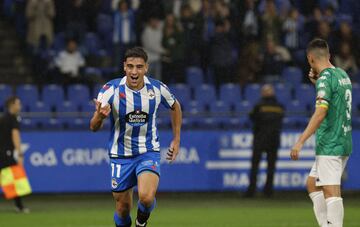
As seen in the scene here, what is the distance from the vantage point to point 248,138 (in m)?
18.6

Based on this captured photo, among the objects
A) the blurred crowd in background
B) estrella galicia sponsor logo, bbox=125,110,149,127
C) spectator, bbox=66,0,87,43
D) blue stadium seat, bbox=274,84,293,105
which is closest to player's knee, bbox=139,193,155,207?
estrella galicia sponsor logo, bbox=125,110,149,127

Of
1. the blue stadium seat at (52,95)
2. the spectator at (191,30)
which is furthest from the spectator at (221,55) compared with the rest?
the blue stadium seat at (52,95)

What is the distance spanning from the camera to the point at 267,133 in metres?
18.1

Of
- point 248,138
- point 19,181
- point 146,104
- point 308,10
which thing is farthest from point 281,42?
point 146,104

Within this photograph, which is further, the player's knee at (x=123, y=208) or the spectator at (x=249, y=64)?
the spectator at (x=249, y=64)

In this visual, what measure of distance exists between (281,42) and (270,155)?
4076 mm

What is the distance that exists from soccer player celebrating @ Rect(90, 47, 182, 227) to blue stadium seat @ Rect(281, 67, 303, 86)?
1115 cm

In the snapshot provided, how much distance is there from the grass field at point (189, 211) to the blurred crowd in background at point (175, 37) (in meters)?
2.94

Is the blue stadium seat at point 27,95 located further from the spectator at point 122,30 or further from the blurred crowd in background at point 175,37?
the spectator at point 122,30

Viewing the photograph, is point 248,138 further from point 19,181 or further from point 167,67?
point 19,181

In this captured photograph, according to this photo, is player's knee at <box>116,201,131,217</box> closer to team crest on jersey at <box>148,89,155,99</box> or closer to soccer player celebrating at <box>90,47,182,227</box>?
soccer player celebrating at <box>90,47,182,227</box>

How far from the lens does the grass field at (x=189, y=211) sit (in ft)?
44.3

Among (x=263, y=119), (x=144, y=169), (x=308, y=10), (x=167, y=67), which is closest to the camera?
(x=144, y=169)

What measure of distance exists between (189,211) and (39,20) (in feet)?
22.8
